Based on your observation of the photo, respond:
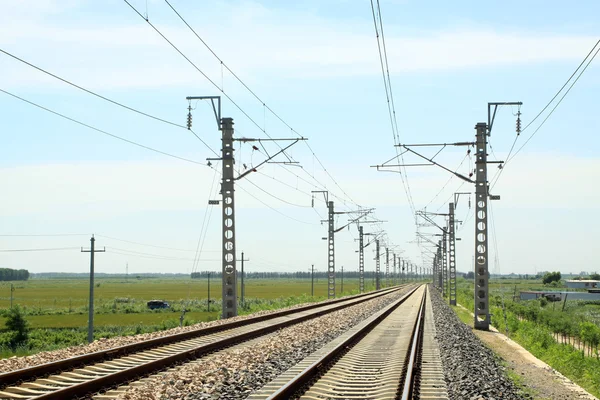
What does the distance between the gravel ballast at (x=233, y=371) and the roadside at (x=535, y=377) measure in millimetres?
5143

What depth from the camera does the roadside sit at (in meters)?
14.3

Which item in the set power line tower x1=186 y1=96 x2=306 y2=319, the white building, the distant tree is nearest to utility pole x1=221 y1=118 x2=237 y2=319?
power line tower x1=186 y1=96 x2=306 y2=319

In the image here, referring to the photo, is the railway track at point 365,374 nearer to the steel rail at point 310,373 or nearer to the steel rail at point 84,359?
the steel rail at point 310,373

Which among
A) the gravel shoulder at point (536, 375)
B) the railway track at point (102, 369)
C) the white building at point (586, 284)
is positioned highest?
the railway track at point (102, 369)

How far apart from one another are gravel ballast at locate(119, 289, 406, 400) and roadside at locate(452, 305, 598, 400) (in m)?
5.14

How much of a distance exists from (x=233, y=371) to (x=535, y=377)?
7.14 meters

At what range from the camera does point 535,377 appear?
1684 centimetres

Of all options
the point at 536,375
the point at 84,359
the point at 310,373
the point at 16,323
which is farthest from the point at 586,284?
the point at 84,359

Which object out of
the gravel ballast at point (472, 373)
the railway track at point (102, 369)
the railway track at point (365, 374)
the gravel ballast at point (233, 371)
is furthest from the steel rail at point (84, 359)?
the gravel ballast at point (472, 373)

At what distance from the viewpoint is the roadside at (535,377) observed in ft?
47.0

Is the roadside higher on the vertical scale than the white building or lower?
higher

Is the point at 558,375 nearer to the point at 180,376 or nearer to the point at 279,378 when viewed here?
the point at 279,378

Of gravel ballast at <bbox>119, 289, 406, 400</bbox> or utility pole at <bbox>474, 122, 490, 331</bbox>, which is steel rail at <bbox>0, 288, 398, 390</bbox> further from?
utility pole at <bbox>474, 122, 490, 331</bbox>

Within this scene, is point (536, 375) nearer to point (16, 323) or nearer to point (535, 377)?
point (535, 377)
